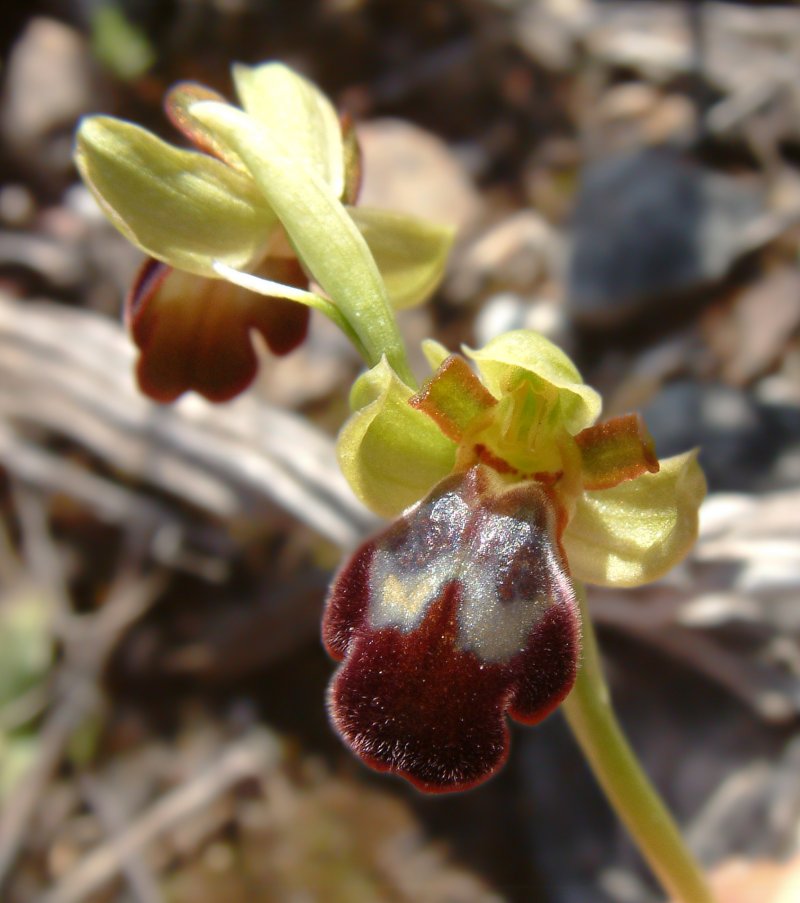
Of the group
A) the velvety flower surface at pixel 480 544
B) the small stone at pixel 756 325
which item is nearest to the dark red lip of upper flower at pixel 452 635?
the velvety flower surface at pixel 480 544

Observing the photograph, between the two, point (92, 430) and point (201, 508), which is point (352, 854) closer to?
point (201, 508)

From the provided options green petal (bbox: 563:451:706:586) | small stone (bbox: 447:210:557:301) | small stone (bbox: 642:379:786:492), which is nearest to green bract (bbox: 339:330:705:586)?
green petal (bbox: 563:451:706:586)

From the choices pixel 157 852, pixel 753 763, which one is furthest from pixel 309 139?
pixel 157 852

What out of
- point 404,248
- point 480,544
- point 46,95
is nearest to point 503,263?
point 46,95

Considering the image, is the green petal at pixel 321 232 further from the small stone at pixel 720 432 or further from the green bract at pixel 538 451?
the small stone at pixel 720 432

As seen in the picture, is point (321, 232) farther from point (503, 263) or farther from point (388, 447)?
point (503, 263)

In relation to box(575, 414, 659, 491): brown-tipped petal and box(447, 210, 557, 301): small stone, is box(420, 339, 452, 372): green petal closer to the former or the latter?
box(575, 414, 659, 491): brown-tipped petal

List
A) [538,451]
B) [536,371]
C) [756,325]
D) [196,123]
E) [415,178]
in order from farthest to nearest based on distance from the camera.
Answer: [415,178] → [756,325] → [196,123] → [538,451] → [536,371]

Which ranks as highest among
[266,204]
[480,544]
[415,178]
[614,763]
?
[266,204]

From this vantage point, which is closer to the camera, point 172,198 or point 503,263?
point 172,198
